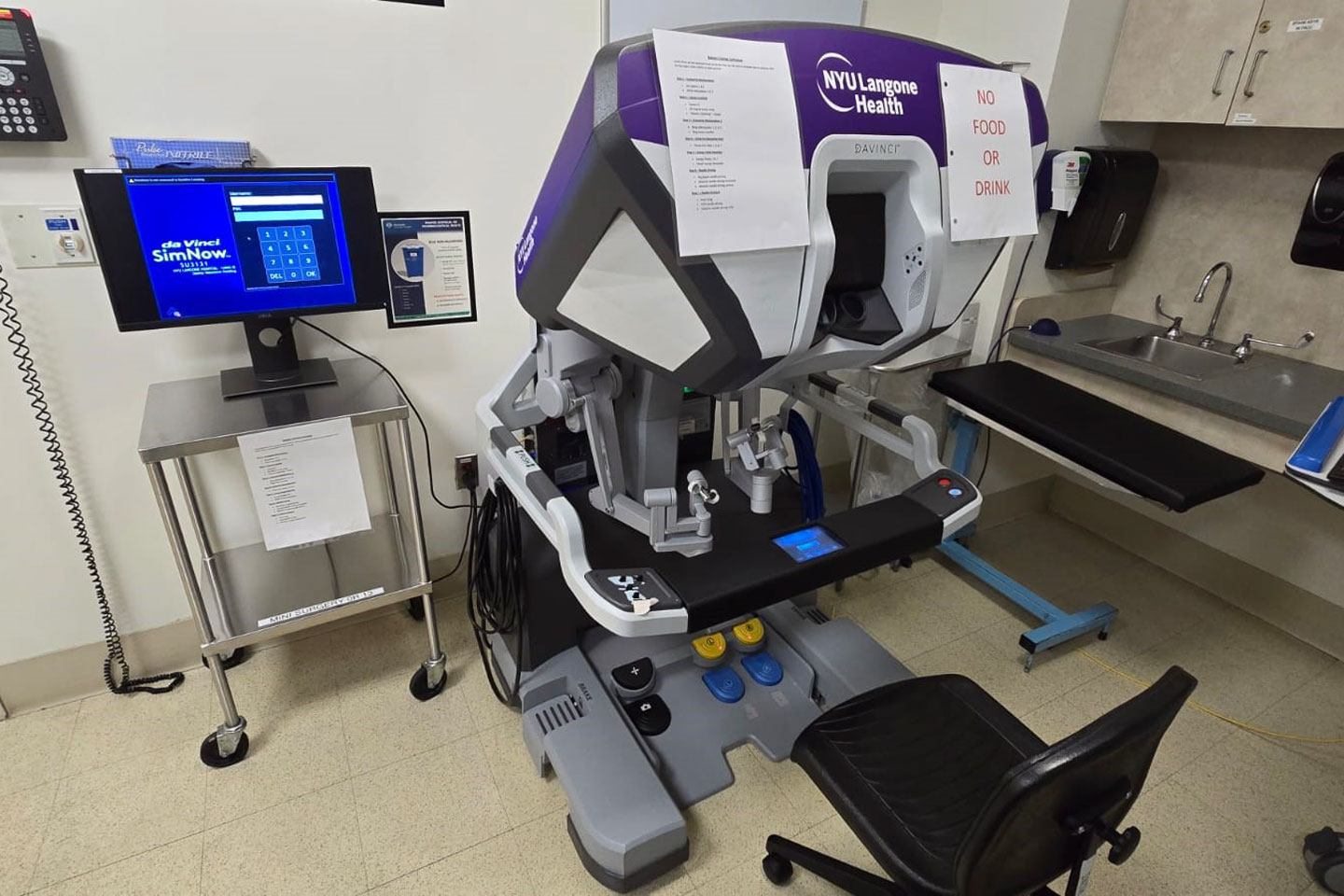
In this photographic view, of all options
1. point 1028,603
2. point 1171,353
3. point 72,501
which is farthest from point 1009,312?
point 72,501

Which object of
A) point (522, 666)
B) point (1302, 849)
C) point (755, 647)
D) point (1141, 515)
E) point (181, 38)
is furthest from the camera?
point (1141, 515)

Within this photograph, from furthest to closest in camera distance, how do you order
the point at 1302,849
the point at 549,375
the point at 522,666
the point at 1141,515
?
the point at 1141,515 → the point at 522,666 → the point at 1302,849 → the point at 549,375

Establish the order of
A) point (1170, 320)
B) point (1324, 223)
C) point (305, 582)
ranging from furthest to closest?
point (1170, 320)
point (1324, 223)
point (305, 582)

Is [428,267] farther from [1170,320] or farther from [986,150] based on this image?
[1170,320]

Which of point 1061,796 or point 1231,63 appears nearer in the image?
point 1061,796

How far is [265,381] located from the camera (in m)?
1.72

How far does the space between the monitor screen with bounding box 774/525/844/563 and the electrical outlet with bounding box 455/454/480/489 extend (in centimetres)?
133

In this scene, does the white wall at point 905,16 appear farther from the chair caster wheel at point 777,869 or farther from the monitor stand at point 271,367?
the chair caster wheel at point 777,869

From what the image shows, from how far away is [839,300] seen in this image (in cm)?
103

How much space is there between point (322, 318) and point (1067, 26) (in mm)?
2286

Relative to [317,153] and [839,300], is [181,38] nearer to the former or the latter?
[317,153]

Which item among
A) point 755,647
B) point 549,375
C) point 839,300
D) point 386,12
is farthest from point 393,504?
point 839,300

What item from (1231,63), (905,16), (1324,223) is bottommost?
(1324,223)

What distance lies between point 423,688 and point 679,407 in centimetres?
116
